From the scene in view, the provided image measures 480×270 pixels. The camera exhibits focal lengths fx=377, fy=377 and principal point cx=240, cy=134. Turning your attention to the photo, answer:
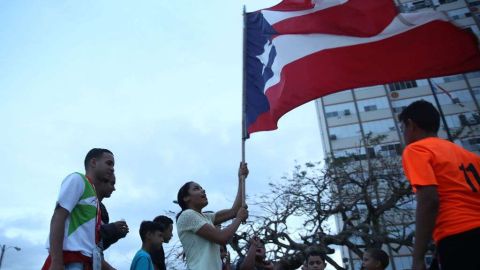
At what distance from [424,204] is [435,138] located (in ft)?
1.72

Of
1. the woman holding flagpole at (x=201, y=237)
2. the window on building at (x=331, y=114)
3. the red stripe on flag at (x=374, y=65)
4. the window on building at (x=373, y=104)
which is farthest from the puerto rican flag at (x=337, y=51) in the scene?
the window on building at (x=373, y=104)

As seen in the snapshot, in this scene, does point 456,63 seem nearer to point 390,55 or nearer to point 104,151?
point 390,55

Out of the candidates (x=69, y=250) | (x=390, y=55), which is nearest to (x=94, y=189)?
(x=69, y=250)

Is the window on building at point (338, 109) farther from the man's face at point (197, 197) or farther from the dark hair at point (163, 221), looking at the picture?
the man's face at point (197, 197)

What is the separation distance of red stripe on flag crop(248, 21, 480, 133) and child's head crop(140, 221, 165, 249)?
63.0 inches

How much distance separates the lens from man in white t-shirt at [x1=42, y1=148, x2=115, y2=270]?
7.34 feet

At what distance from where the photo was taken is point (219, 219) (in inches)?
Result: 153

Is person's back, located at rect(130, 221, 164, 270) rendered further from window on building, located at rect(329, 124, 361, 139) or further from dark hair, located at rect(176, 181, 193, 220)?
window on building, located at rect(329, 124, 361, 139)

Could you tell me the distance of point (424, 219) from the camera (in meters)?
2.16

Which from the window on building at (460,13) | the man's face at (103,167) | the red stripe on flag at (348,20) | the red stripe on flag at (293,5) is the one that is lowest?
the man's face at (103,167)

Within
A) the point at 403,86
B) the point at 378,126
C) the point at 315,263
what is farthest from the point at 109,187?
the point at 403,86

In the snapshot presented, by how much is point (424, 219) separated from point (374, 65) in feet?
8.42

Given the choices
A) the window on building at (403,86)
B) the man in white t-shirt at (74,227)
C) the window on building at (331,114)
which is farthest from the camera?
the window on building at (331,114)

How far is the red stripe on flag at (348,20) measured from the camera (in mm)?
4426
